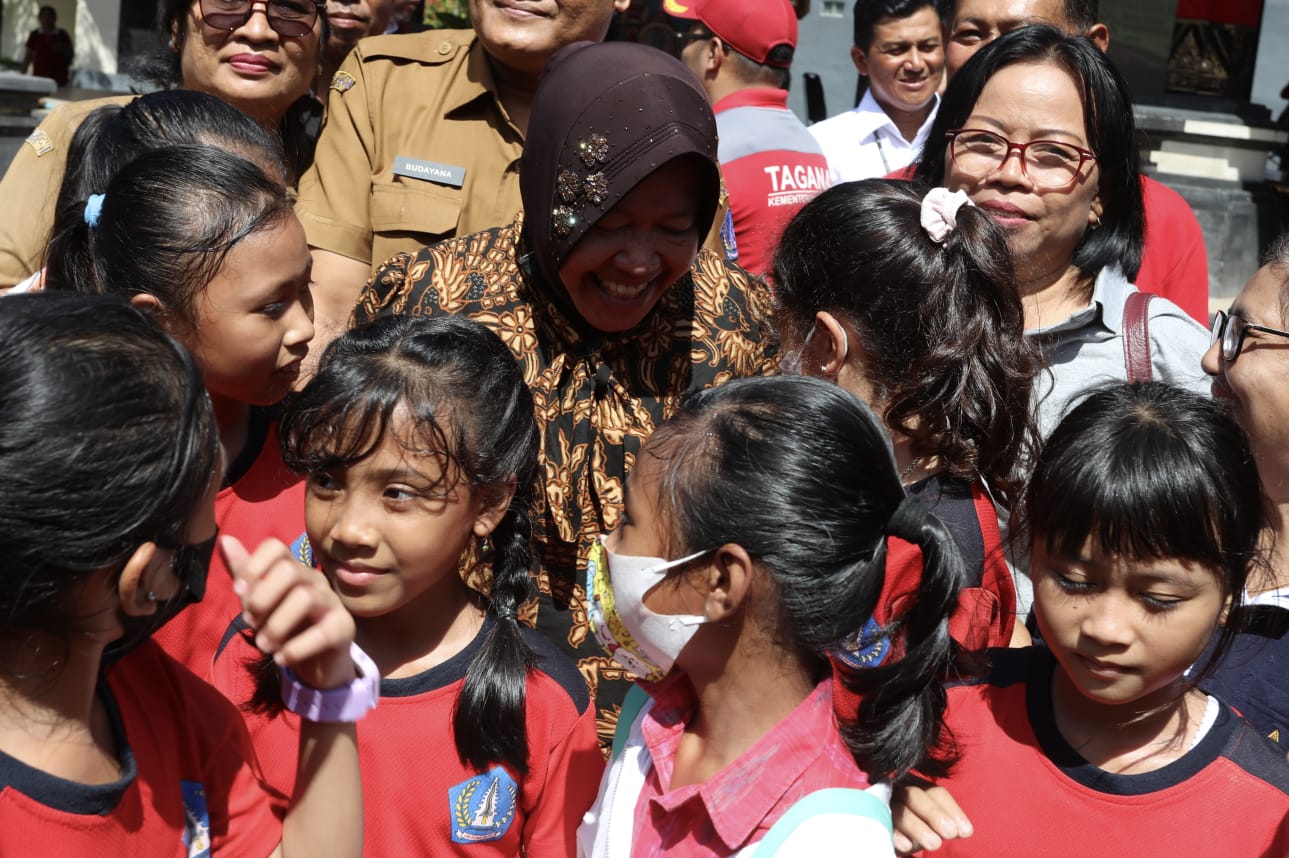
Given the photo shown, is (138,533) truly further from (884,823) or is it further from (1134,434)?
(1134,434)

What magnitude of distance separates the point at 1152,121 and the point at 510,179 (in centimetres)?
927

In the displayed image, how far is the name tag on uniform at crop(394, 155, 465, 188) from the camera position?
10.6ft

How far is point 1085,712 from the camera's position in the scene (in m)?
2.13

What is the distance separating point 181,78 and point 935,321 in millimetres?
2099

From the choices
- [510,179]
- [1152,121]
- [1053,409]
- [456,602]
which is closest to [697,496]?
[456,602]

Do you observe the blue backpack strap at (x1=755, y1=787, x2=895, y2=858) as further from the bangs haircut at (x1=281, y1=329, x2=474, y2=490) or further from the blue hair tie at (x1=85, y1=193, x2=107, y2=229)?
the blue hair tie at (x1=85, y1=193, x2=107, y2=229)

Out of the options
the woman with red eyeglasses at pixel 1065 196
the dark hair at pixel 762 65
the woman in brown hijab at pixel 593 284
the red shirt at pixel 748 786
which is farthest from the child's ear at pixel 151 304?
the dark hair at pixel 762 65

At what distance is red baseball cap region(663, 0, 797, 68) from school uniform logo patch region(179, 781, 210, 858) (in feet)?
12.8

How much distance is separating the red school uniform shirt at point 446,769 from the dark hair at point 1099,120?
5.54ft

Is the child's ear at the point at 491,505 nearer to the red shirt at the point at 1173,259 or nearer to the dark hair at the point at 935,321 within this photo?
the dark hair at the point at 935,321

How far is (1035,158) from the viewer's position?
304 centimetres

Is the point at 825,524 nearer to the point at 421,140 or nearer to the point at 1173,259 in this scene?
the point at 421,140

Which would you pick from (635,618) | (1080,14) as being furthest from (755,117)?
(635,618)

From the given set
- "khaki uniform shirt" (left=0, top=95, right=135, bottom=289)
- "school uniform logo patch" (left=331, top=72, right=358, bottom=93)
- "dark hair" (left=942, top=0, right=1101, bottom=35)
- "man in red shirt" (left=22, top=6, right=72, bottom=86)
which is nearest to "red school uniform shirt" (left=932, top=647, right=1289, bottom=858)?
"school uniform logo patch" (left=331, top=72, right=358, bottom=93)
